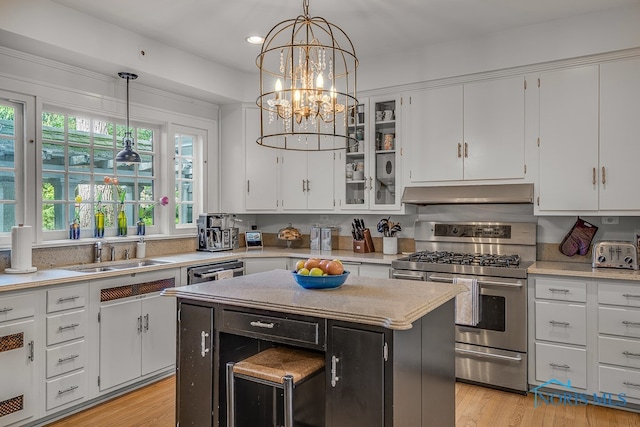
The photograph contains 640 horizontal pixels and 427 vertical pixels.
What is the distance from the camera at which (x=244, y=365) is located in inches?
79.7

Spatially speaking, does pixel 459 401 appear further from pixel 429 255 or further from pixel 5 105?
pixel 5 105

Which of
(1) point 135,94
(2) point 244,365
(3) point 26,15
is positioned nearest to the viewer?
(2) point 244,365

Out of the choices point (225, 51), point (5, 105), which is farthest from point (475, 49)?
point (5, 105)

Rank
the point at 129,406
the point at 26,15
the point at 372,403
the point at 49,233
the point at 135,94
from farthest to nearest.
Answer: the point at 135,94, the point at 49,233, the point at 129,406, the point at 26,15, the point at 372,403

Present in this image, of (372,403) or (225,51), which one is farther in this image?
(225,51)

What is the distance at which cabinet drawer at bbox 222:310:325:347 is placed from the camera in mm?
1956

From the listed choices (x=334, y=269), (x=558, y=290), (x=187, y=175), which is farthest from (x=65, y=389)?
(x=558, y=290)

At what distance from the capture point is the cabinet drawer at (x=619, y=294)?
9.74 ft

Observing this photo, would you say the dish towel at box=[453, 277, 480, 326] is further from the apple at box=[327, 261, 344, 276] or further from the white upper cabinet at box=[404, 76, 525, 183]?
the apple at box=[327, 261, 344, 276]

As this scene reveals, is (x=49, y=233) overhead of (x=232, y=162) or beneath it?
beneath

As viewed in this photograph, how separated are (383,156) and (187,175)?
1.99 metres

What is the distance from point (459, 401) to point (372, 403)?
1.68 metres

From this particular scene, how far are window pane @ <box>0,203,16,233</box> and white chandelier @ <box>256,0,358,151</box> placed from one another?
191 cm

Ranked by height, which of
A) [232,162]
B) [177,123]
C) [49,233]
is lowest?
[49,233]
